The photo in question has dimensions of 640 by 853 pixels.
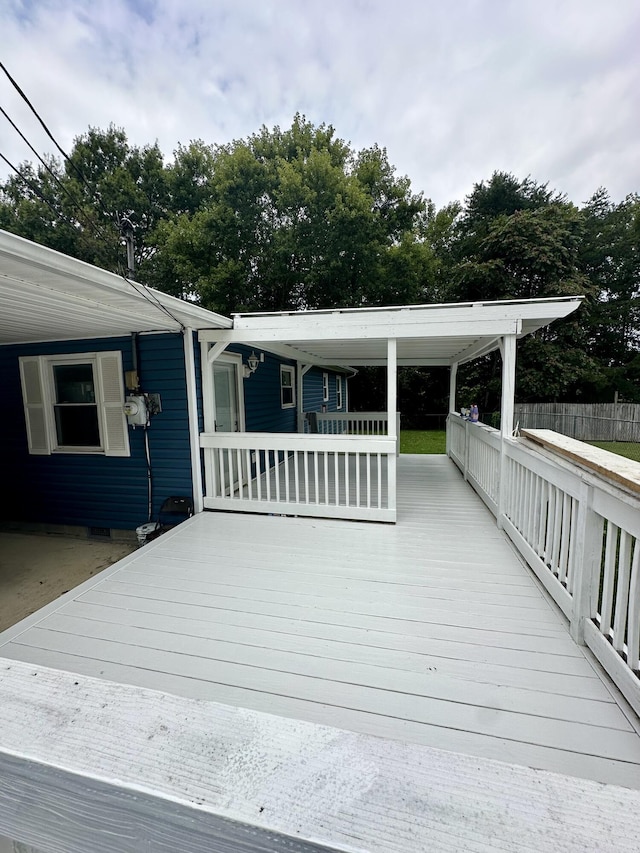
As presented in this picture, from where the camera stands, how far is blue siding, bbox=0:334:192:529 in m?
4.83

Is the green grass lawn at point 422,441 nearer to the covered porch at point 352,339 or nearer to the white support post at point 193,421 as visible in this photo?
the covered porch at point 352,339

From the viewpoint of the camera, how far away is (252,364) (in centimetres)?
615

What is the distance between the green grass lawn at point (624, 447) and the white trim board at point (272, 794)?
1216 centimetres

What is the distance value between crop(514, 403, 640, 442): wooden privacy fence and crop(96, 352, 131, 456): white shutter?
12.6 meters

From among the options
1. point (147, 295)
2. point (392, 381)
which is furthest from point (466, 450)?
point (147, 295)

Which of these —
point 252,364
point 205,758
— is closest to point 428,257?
point 252,364

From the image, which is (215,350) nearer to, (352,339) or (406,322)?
(352,339)

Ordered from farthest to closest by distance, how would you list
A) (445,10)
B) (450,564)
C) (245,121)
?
1. (245,121)
2. (445,10)
3. (450,564)

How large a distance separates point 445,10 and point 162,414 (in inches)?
237

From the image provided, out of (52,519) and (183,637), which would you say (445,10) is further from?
(52,519)

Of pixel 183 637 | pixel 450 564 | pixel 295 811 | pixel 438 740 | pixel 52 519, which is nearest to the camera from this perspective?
pixel 295 811

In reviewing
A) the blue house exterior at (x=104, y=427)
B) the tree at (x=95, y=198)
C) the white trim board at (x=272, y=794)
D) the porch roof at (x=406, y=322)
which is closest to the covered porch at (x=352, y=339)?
the porch roof at (x=406, y=322)

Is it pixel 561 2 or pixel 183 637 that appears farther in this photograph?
pixel 561 2

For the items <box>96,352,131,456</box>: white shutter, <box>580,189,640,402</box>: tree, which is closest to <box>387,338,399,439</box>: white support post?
<box>96,352,131,456</box>: white shutter
